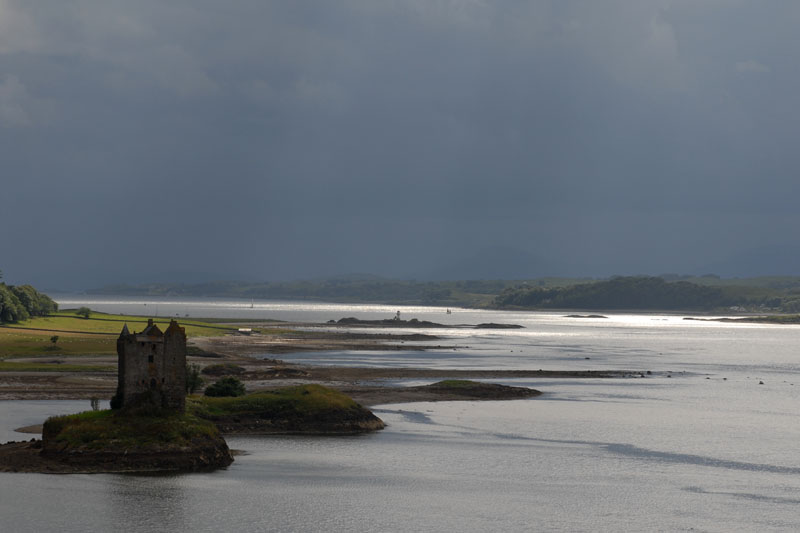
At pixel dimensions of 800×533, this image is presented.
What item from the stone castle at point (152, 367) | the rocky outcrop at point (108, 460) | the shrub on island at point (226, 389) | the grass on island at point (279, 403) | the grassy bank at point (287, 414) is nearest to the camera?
the rocky outcrop at point (108, 460)

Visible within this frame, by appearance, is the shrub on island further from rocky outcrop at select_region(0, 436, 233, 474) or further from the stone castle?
rocky outcrop at select_region(0, 436, 233, 474)

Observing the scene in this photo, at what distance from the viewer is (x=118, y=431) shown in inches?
2662

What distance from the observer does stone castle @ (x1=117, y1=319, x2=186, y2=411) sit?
68.0 meters

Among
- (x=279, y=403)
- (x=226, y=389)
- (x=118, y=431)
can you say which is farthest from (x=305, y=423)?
(x=118, y=431)

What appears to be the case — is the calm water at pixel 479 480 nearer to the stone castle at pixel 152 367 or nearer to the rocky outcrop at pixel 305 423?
the rocky outcrop at pixel 305 423

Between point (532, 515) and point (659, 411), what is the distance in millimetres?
52173

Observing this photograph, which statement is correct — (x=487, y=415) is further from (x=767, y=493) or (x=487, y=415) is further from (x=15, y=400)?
(x=15, y=400)

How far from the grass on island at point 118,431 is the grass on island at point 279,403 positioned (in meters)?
14.2

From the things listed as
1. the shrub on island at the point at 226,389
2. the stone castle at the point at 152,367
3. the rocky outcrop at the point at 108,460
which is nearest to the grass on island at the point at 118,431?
the rocky outcrop at the point at 108,460

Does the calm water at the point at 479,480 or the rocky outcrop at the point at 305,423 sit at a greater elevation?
the rocky outcrop at the point at 305,423

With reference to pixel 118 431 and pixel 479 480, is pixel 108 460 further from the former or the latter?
pixel 479 480

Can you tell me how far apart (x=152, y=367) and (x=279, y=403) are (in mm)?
21882

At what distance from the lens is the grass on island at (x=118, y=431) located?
6700 centimetres

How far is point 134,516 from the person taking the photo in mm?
57062
